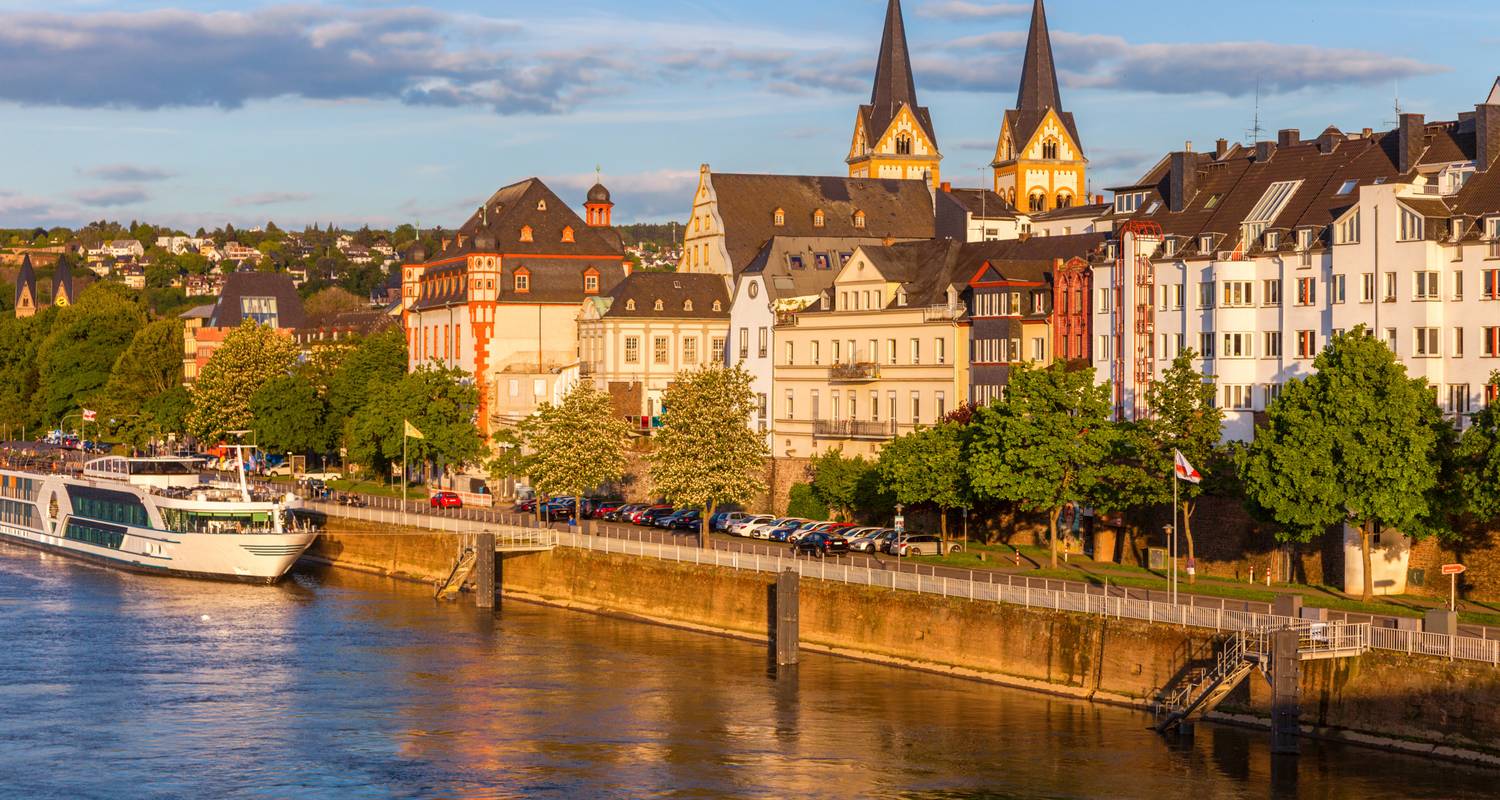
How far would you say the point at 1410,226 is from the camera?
7919 centimetres

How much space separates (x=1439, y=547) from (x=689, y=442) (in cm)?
3525

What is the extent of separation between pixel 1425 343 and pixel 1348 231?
5.50 m

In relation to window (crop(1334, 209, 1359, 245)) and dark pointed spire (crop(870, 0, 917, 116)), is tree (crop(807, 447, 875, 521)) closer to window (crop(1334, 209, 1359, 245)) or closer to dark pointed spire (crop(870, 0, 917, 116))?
window (crop(1334, 209, 1359, 245))

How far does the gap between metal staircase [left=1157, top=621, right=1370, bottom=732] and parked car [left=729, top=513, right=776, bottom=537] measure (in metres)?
36.5

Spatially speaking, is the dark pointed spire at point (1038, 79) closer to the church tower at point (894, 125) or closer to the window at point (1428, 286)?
the church tower at point (894, 125)

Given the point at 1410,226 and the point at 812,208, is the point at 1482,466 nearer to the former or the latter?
the point at 1410,226

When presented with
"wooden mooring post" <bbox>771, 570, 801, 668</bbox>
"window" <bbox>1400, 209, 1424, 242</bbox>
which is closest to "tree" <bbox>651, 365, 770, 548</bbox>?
"wooden mooring post" <bbox>771, 570, 801, 668</bbox>

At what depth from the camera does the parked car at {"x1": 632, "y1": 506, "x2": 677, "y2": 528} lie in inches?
4112

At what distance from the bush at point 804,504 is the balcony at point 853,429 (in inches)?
179

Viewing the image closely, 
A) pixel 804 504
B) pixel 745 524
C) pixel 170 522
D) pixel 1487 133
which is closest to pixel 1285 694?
pixel 1487 133

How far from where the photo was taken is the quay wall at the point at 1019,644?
5622 cm

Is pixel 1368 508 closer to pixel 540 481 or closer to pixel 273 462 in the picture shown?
pixel 540 481

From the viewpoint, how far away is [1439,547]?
241 feet

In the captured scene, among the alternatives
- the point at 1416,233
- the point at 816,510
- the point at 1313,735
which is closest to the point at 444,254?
A: the point at 816,510
